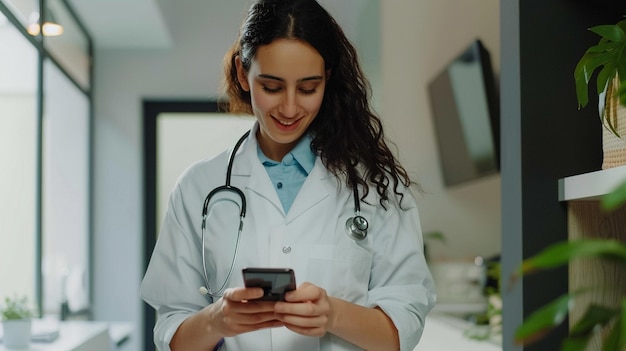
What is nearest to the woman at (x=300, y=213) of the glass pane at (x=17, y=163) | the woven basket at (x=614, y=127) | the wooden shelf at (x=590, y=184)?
the wooden shelf at (x=590, y=184)

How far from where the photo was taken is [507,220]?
1.49m

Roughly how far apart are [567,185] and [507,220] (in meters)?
0.14

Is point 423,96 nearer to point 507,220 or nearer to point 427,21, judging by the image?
point 427,21

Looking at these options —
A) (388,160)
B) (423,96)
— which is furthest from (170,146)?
(388,160)

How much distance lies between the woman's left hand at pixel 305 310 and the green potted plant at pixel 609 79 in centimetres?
46

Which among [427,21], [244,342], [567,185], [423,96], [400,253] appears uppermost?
[427,21]

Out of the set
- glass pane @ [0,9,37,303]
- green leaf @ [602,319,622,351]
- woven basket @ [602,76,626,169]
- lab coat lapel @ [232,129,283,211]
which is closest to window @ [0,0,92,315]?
glass pane @ [0,9,37,303]

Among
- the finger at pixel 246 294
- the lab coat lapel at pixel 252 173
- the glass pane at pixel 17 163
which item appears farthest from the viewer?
the glass pane at pixel 17 163

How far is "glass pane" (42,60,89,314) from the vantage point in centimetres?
496

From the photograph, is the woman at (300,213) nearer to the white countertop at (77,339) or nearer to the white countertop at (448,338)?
the white countertop at (448,338)

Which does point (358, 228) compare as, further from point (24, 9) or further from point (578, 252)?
point (24, 9)

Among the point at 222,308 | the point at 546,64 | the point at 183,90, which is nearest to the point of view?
the point at 222,308

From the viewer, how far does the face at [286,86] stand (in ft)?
4.68

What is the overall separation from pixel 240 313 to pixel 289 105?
0.34 m
